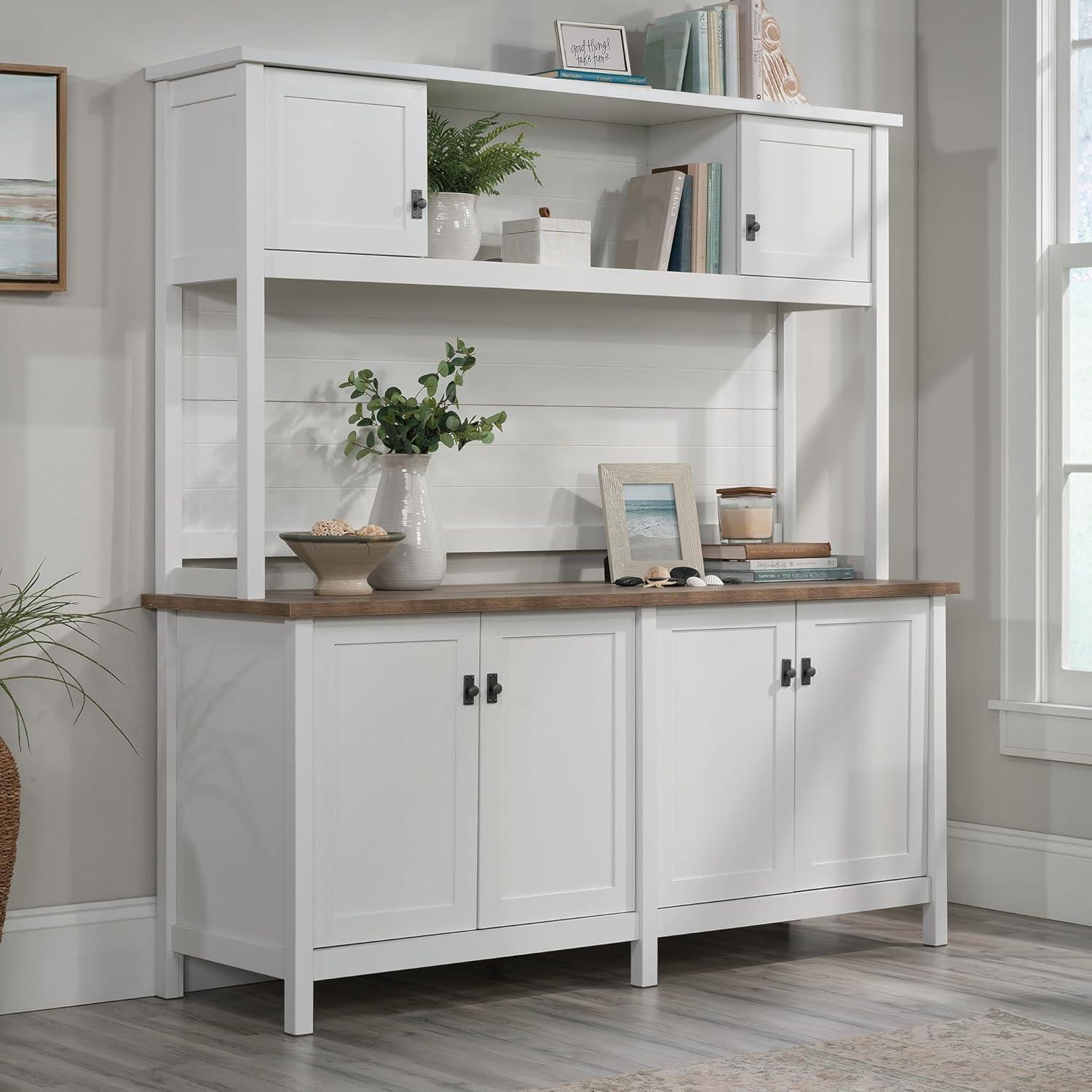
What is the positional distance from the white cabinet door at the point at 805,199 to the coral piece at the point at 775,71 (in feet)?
0.40

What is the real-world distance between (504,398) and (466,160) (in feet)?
1.95

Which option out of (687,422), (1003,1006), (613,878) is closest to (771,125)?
(687,422)

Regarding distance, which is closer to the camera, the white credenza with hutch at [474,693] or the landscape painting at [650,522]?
the white credenza with hutch at [474,693]

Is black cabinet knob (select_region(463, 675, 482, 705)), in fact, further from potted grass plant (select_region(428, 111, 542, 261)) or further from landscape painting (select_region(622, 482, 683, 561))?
potted grass plant (select_region(428, 111, 542, 261))

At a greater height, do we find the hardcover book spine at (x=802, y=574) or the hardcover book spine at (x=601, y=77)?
the hardcover book spine at (x=601, y=77)

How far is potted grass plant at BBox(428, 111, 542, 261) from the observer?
3.66m

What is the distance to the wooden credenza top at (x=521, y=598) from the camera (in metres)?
3.28

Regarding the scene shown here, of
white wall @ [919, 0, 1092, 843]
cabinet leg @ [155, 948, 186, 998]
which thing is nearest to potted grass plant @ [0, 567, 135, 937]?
cabinet leg @ [155, 948, 186, 998]

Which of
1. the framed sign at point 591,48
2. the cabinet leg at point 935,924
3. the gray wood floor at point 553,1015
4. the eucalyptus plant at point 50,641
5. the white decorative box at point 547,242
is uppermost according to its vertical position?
the framed sign at point 591,48

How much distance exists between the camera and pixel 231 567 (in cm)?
375

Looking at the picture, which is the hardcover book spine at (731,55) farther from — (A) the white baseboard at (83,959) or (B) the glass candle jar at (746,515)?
(A) the white baseboard at (83,959)

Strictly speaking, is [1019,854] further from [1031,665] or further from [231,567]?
[231,567]

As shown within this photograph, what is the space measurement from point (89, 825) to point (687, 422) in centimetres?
177

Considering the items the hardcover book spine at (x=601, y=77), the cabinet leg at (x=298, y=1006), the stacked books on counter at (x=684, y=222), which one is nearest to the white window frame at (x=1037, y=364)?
the stacked books on counter at (x=684, y=222)
